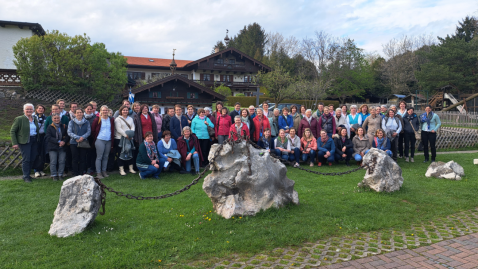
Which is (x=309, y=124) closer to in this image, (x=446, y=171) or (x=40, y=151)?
(x=446, y=171)

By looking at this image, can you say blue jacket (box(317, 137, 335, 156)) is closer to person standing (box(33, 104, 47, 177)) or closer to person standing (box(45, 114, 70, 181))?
person standing (box(45, 114, 70, 181))

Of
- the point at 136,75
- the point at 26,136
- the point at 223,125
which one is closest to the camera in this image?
the point at 26,136

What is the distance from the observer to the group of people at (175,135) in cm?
798

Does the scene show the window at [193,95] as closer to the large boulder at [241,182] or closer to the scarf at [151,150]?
the scarf at [151,150]

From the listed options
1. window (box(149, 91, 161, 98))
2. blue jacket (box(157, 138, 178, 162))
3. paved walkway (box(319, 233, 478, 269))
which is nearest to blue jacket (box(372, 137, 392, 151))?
paved walkway (box(319, 233, 478, 269))

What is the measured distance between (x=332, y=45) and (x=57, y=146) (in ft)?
180

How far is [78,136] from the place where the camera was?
25.7 feet

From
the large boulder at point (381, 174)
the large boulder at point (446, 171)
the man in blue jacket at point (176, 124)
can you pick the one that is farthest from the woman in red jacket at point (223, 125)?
the large boulder at point (446, 171)

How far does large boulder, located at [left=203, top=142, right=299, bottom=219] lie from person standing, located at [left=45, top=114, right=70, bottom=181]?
501 centimetres

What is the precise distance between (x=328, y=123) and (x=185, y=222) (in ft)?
23.8

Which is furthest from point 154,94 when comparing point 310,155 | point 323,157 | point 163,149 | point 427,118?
point 427,118

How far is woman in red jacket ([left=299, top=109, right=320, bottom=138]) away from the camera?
10.7 m

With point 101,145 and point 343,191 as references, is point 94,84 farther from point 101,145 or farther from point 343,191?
point 343,191

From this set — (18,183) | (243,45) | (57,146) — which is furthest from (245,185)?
(243,45)
